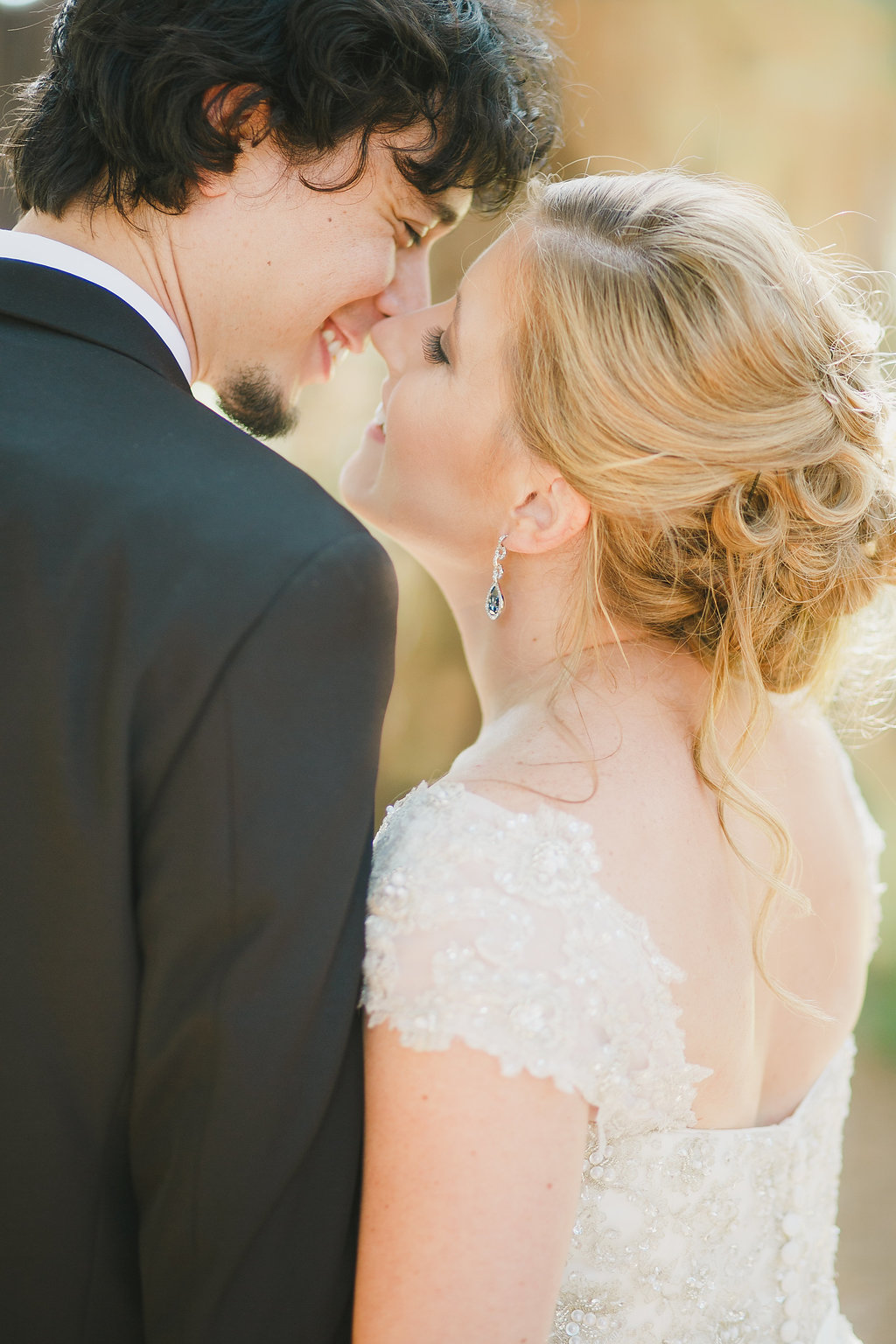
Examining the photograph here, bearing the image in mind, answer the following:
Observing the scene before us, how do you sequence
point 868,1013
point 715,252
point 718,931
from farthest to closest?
point 868,1013 < point 715,252 < point 718,931

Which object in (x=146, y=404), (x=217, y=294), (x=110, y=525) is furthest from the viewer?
(x=217, y=294)

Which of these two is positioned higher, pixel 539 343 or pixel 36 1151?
pixel 539 343

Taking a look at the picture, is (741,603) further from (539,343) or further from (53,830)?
(53,830)

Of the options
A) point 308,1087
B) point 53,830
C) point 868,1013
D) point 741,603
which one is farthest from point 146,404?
point 868,1013

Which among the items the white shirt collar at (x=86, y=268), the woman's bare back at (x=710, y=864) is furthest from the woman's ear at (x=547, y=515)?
the white shirt collar at (x=86, y=268)

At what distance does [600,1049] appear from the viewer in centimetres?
149

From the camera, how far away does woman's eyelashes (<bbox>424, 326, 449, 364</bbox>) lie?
2109mm


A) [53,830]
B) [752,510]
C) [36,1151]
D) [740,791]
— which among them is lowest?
[36,1151]

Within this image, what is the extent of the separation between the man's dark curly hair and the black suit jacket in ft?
2.24

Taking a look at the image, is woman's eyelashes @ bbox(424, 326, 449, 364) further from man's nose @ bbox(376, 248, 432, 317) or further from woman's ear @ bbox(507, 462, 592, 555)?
woman's ear @ bbox(507, 462, 592, 555)

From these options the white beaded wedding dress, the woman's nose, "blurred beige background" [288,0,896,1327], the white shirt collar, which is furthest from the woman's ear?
"blurred beige background" [288,0,896,1327]

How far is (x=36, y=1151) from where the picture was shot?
138cm

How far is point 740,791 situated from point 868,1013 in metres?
4.08

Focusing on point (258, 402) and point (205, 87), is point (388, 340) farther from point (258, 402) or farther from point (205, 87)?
point (205, 87)
